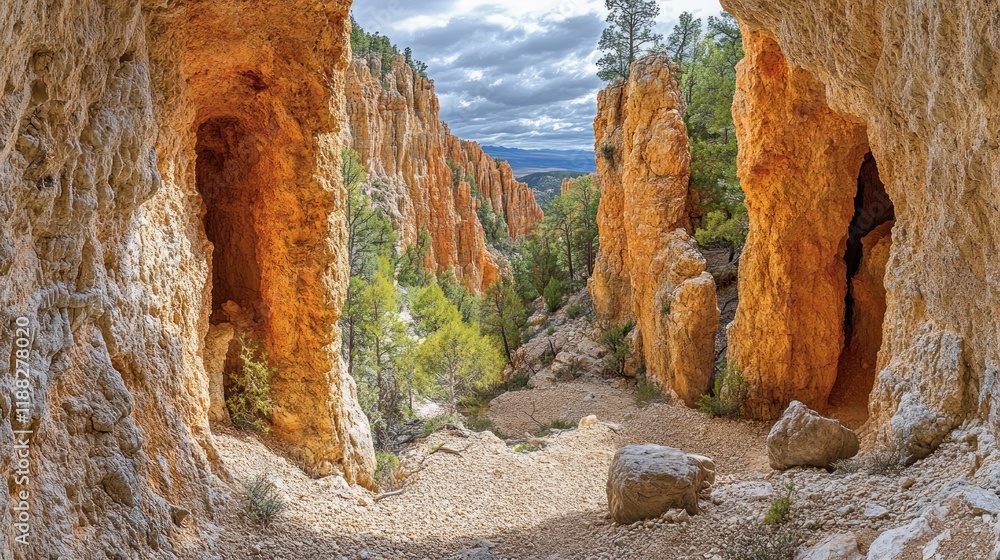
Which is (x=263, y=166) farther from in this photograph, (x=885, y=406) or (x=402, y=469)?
(x=885, y=406)

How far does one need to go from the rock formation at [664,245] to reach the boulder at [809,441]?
24.9 ft

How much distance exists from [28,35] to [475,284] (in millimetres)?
52306

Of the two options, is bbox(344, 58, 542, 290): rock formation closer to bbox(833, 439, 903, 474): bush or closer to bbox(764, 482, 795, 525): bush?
bbox(833, 439, 903, 474): bush

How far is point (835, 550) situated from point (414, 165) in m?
50.4

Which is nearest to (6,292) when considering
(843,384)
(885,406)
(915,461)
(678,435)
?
(915,461)

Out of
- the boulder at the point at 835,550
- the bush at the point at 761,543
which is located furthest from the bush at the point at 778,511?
the boulder at the point at 835,550

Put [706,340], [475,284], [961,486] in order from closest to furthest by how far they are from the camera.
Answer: [961,486] → [706,340] → [475,284]

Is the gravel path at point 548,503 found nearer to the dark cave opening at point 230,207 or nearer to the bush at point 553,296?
the dark cave opening at point 230,207

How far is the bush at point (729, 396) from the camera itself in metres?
13.5

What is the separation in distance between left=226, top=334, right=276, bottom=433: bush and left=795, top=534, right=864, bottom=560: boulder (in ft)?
25.5

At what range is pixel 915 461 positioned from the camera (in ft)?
20.2

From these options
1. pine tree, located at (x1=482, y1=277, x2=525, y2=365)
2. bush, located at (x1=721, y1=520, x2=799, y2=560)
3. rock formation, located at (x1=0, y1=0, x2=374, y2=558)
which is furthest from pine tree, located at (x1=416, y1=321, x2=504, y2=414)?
bush, located at (x1=721, y1=520, x2=799, y2=560)

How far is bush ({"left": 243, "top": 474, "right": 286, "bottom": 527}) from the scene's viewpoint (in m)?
7.13

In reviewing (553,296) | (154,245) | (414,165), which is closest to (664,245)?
(553,296)
